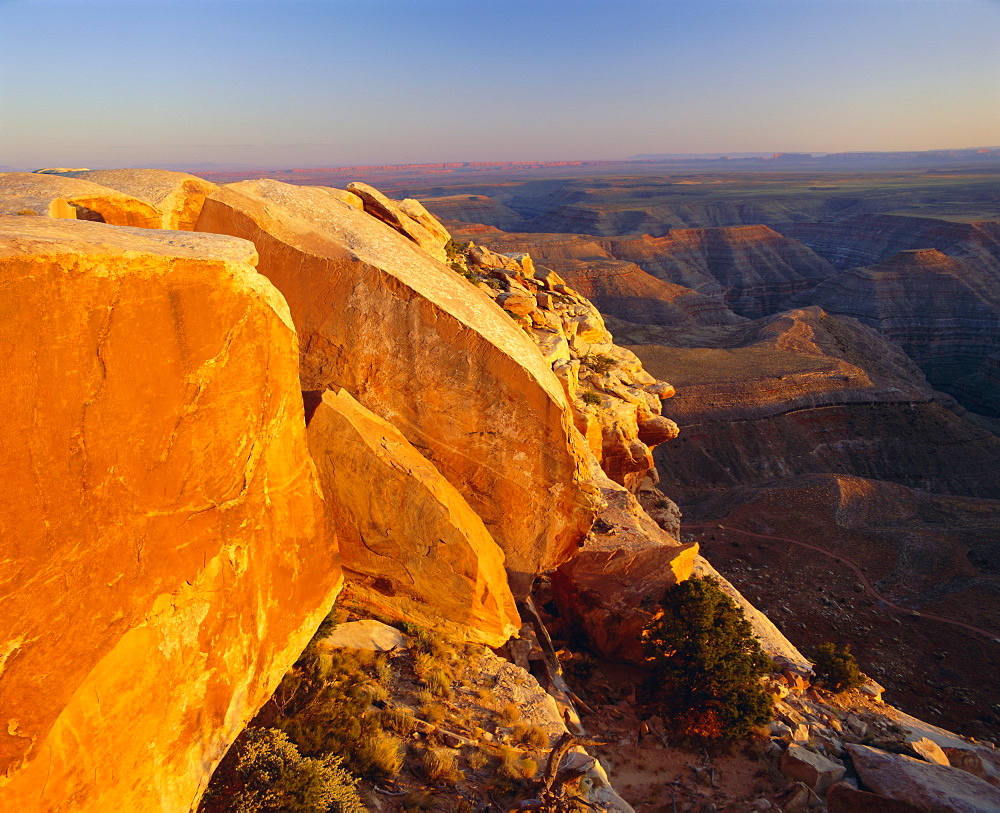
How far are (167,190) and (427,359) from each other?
21.0ft

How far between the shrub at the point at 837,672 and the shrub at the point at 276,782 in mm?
14320

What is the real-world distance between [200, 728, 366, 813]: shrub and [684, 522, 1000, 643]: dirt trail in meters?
30.0

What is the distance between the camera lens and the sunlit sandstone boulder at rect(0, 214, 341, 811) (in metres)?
5.39

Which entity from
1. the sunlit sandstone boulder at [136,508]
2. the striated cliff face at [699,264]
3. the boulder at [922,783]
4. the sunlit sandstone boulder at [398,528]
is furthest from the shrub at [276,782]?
the striated cliff face at [699,264]

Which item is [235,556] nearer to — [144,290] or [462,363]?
[144,290]

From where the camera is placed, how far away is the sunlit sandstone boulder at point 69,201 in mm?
9148

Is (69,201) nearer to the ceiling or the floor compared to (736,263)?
nearer to the ceiling

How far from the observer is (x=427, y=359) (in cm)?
1056

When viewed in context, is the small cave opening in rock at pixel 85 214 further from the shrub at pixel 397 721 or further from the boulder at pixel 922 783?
the boulder at pixel 922 783

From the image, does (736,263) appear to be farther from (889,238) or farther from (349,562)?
A: (349,562)

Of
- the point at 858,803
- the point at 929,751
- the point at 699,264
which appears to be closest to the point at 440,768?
the point at 858,803

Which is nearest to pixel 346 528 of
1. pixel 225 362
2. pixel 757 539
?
pixel 225 362

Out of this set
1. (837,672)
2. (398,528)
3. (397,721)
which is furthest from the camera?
(837,672)

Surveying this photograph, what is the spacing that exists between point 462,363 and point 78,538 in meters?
6.39
